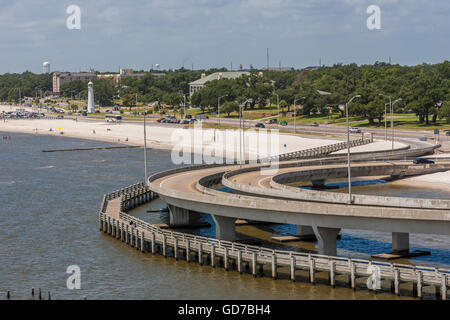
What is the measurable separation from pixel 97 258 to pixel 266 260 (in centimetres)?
1563

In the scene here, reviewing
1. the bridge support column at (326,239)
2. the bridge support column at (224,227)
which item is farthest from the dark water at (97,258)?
the bridge support column at (224,227)

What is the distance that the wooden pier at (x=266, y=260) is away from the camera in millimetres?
48406

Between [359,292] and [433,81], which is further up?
[433,81]

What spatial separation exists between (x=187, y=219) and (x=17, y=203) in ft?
93.6

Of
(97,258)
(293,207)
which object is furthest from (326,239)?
(97,258)

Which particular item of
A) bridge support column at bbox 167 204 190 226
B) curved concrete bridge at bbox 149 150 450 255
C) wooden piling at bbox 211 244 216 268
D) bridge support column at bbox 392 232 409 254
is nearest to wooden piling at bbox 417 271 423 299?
curved concrete bridge at bbox 149 150 450 255

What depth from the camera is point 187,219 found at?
7219 cm

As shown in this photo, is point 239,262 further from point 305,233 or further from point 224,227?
point 305,233

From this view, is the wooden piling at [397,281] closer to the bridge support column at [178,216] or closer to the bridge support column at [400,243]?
the bridge support column at [400,243]

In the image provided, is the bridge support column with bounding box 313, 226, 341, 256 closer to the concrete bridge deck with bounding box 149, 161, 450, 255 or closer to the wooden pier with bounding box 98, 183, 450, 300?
the concrete bridge deck with bounding box 149, 161, 450, 255

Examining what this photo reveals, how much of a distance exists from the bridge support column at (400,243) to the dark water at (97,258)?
1.24 m

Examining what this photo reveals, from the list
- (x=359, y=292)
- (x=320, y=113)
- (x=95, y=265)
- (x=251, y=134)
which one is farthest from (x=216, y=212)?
(x=320, y=113)
